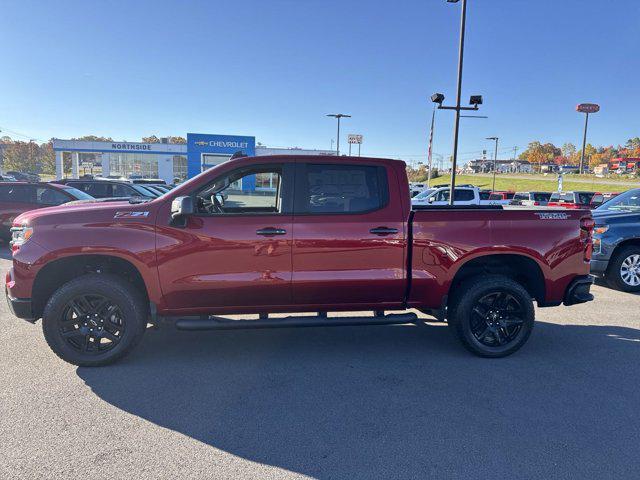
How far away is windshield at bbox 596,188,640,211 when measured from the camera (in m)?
8.58

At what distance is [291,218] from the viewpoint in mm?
4121

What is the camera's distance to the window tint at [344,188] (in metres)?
4.23

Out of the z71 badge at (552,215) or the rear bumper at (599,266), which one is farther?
the rear bumper at (599,266)

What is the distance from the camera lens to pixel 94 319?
4.07 m

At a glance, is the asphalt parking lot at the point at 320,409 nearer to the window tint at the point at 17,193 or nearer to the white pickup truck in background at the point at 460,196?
the window tint at the point at 17,193

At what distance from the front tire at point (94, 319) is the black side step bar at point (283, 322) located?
44 cm

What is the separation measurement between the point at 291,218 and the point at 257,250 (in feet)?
1.43

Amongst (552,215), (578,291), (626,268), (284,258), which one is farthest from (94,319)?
(626,268)

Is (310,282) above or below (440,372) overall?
above

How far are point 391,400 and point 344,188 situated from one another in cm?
199

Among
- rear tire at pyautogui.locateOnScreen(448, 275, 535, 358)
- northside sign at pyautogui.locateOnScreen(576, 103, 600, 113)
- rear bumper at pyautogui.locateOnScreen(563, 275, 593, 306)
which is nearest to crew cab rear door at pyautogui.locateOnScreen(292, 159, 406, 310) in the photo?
rear tire at pyautogui.locateOnScreen(448, 275, 535, 358)

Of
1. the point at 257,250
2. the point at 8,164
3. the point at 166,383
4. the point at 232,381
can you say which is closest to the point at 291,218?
the point at 257,250

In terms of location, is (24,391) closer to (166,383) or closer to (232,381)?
(166,383)

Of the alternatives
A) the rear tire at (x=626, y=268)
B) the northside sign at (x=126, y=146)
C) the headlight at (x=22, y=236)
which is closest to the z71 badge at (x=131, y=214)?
the headlight at (x=22, y=236)
